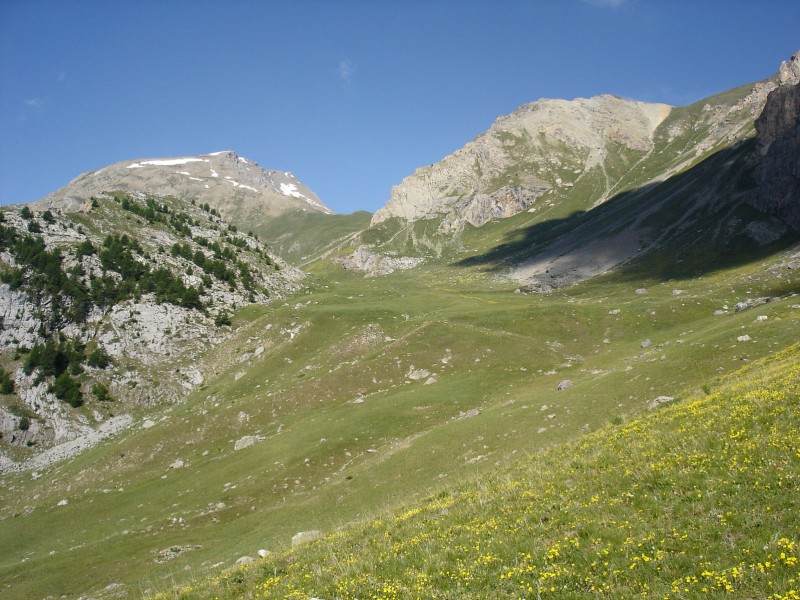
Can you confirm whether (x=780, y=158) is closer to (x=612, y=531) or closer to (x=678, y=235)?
(x=678, y=235)

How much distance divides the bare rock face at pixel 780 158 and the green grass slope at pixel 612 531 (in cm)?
12848

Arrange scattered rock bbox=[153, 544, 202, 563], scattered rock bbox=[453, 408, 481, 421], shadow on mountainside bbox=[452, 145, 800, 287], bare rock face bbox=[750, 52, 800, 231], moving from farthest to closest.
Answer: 1. bare rock face bbox=[750, 52, 800, 231]
2. shadow on mountainside bbox=[452, 145, 800, 287]
3. scattered rock bbox=[453, 408, 481, 421]
4. scattered rock bbox=[153, 544, 202, 563]

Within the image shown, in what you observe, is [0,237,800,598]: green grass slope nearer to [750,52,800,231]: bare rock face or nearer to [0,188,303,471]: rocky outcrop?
[0,188,303,471]: rocky outcrop

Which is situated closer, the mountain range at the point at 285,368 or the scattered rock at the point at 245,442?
the mountain range at the point at 285,368

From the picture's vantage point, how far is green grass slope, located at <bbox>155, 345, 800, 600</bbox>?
34.5 feet

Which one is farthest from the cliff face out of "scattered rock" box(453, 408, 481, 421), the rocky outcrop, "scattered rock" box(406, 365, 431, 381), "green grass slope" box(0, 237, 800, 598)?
the rocky outcrop

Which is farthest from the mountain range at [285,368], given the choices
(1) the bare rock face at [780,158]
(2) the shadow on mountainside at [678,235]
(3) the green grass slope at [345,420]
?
(2) the shadow on mountainside at [678,235]

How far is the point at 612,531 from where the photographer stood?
12.6 meters

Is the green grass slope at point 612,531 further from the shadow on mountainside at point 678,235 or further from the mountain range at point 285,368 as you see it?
the shadow on mountainside at point 678,235

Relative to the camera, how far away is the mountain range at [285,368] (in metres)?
39.4

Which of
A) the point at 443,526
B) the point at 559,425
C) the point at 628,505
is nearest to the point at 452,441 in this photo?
the point at 559,425

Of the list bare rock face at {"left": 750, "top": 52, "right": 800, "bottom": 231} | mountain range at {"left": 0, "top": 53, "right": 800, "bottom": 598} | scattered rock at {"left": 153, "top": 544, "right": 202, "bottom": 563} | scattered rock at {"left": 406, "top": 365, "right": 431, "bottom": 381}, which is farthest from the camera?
bare rock face at {"left": 750, "top": 52, "right": 800, "bottom": 231}

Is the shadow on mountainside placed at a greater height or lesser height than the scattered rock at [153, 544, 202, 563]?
greater

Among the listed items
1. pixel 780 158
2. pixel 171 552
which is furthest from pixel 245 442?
pixel 780 158
